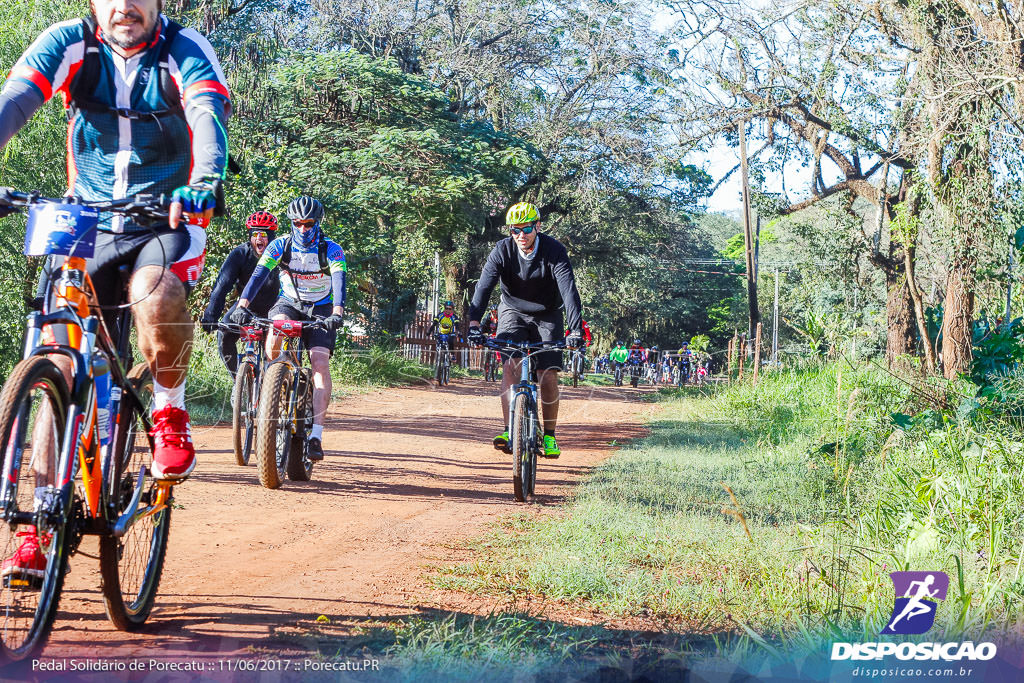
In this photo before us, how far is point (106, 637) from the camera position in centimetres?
308

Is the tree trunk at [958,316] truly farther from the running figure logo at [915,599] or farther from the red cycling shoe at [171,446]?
the red cycling shoe at [171,446]

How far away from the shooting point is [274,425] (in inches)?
242

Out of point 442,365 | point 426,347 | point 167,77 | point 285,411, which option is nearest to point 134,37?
point 167,77

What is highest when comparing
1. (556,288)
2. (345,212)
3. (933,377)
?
(345,212)

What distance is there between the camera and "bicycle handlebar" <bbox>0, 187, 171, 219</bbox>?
271 centimetres

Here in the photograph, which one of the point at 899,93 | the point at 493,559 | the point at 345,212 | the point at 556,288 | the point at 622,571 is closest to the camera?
the point at 622,571

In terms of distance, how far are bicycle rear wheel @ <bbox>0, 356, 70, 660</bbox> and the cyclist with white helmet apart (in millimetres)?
4109

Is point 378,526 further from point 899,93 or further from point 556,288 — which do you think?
point 899,93

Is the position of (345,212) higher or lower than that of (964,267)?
higher

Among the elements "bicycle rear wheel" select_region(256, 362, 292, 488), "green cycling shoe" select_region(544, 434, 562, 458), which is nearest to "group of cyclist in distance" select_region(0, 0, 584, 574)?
"bicycle rear wheel" select_region(256, 362, 292, 488)

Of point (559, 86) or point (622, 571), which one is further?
point (559, 86)

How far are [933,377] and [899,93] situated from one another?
7.83 meters

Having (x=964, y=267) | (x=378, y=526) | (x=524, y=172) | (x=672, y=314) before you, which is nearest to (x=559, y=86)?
(x=524, y=172)

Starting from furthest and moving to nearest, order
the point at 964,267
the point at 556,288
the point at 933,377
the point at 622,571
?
1. the point at 964,267
2. the point at 933,377
3. the point at 556,288
4. the point at 622,571
